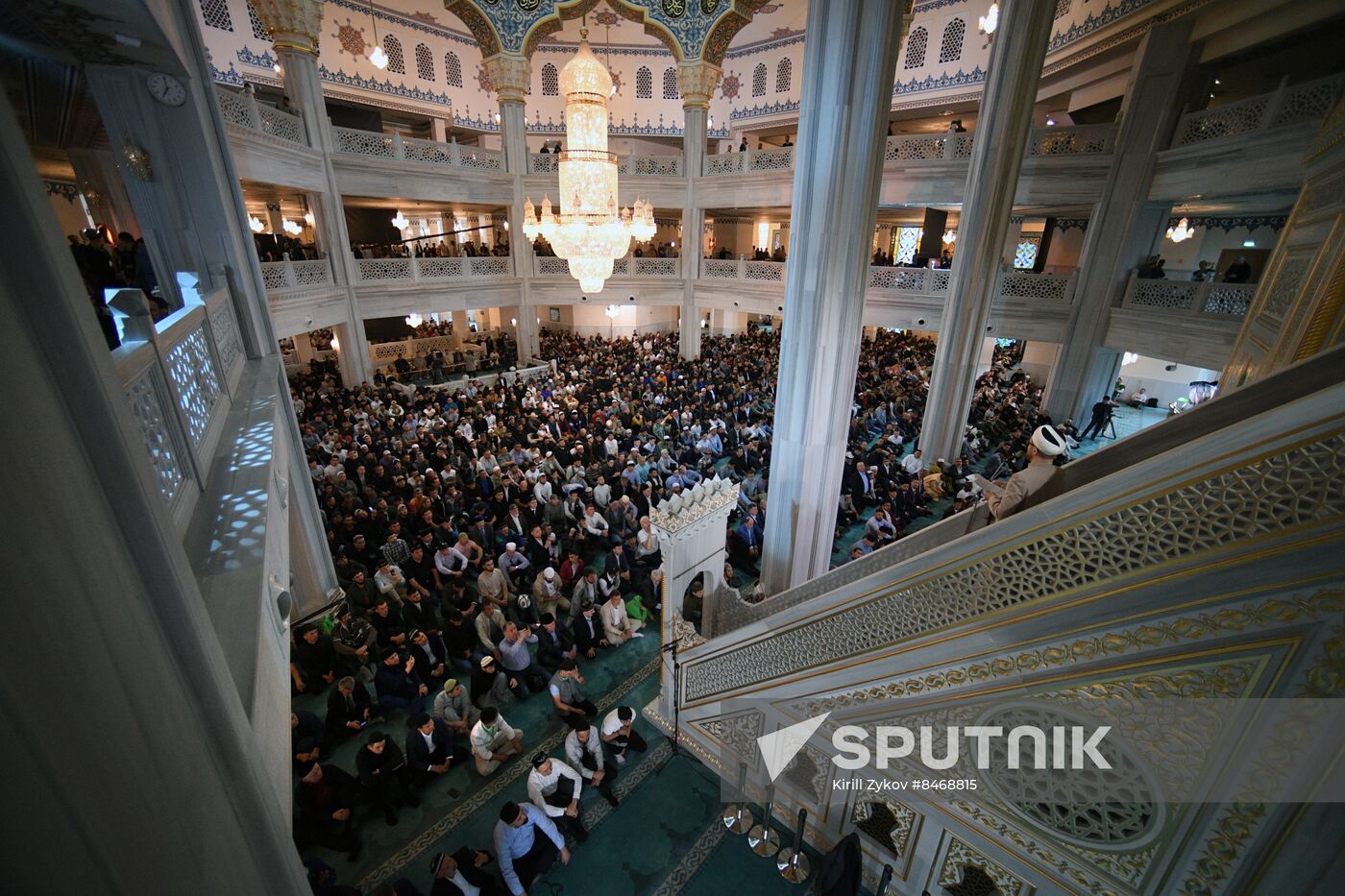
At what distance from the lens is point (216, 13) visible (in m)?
11.3

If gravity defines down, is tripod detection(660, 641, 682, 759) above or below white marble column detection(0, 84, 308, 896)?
below

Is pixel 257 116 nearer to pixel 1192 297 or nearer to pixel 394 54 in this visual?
pixel 394 54

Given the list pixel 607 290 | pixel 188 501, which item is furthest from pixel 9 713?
pixel 607 290

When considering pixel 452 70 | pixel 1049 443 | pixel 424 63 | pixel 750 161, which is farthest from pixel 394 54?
pixel 1049 443

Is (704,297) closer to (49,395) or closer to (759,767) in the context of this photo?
(759,767)

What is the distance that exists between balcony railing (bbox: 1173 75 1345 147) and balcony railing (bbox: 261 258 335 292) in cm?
1379

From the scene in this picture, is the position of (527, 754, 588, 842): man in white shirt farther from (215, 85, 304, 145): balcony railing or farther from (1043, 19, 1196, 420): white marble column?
(1043, 19, 1196, 420): white marble column

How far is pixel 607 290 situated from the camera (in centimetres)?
1462

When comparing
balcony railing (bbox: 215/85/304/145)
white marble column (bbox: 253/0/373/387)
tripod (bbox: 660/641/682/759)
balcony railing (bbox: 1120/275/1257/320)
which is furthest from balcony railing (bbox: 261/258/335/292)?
balcony railing (bbox: 1120/275/1257/320)

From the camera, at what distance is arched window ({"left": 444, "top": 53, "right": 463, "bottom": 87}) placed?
1500cm

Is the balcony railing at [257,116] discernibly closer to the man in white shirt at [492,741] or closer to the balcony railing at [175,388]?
the balcony railing at [175,388]

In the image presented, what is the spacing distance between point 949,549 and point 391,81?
1765cm

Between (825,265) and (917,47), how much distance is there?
42.5ft

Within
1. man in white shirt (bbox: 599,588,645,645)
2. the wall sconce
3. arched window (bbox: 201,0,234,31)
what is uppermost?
arched window (bbox: 201,0,234,31)
